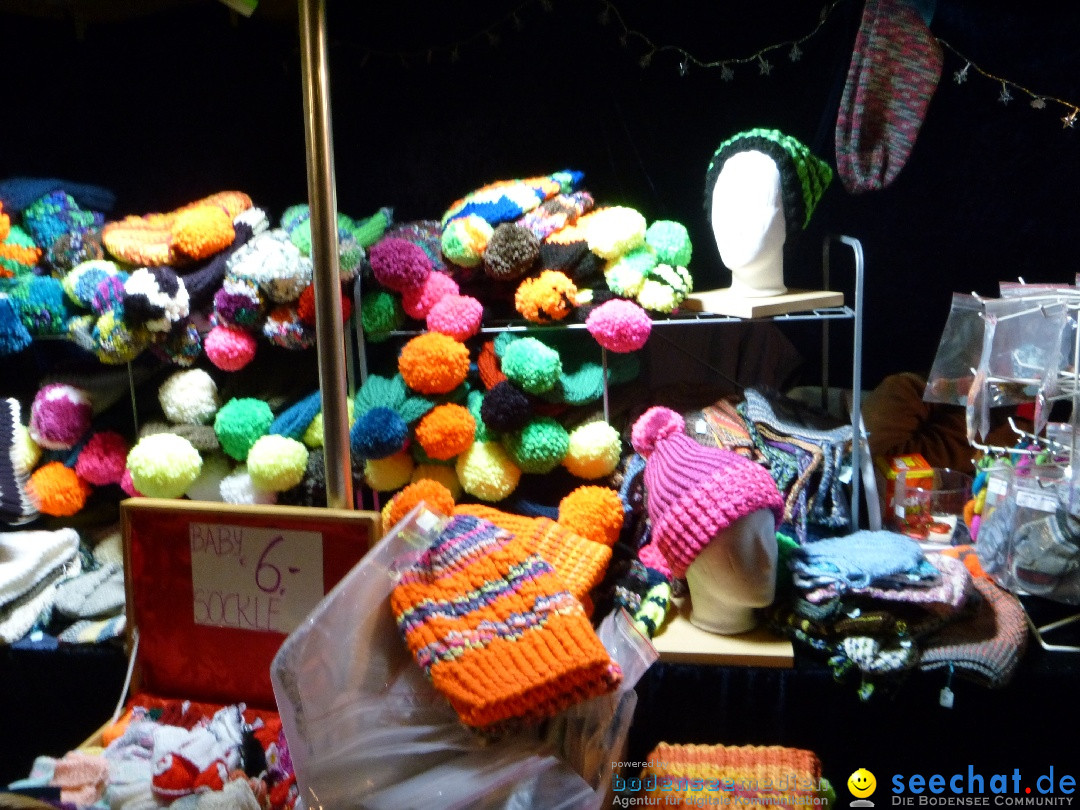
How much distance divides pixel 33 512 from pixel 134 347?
0.35 m

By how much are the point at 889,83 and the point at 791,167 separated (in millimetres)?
206

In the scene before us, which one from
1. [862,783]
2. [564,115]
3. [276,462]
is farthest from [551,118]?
[862,783]

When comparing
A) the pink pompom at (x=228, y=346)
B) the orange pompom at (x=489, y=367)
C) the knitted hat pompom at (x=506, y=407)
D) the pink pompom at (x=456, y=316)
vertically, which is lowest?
the knitted hat pompom at (x=506, y=407)

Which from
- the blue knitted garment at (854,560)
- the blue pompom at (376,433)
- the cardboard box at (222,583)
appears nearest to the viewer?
the cardboard box at (222,583)

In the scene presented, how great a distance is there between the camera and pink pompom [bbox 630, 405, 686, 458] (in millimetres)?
1229

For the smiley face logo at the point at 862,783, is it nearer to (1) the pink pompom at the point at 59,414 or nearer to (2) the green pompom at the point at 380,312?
(2) the green pompom at the point at 380,312

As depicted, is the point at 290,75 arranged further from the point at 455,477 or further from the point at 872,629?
the point at 872,629

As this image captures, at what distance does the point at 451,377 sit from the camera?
126cm

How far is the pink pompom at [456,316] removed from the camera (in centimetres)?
127

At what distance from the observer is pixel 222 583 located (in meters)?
1.01

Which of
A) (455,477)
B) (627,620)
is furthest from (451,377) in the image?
(627,620)

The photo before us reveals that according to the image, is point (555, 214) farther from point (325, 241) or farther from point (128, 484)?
point (128, 484)

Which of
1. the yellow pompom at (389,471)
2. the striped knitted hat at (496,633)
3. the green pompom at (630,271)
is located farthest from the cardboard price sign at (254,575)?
the green pompom at (630,271)

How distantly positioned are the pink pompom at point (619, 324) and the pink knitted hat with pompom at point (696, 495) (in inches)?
6.2
